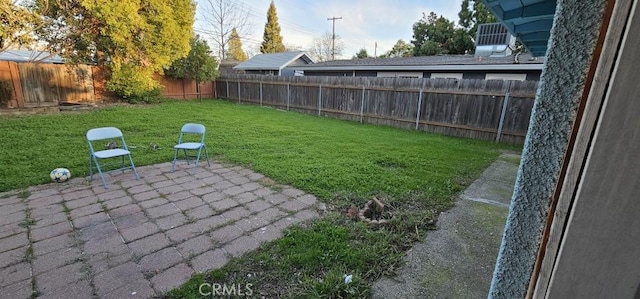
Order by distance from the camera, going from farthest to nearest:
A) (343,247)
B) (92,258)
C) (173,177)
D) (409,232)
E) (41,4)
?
(41,4), (173,177), (409,232), (343,247), (92,258)

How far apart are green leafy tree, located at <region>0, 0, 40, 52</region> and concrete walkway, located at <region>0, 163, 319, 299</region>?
7654mm

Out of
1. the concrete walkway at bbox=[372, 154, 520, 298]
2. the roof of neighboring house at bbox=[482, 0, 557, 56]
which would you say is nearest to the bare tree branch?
the roof of neighboring house at bbox=[482, 0, 557, 56]

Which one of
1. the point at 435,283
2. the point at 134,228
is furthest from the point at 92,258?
the point at 435,283

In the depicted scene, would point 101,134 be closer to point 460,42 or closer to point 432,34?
point 460,42

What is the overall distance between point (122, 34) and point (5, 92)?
12.4 feet

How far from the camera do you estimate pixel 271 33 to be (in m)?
33.8

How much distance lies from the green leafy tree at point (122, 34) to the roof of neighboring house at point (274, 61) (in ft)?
27.0

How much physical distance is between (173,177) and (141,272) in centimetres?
218

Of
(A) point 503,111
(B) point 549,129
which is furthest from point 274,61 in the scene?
(B) point 549,129

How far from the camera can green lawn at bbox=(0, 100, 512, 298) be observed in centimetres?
213

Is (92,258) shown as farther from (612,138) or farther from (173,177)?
(612,138)

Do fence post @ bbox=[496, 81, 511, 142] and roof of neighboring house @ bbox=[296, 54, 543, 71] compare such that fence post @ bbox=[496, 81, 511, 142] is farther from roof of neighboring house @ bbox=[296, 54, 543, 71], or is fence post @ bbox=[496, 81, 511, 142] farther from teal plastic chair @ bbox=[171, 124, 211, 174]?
teal plastic chair @ bbox=[171, 124, 211, 174]

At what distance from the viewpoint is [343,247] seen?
238cm

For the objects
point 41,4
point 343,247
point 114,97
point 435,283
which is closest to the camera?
point 435,283
